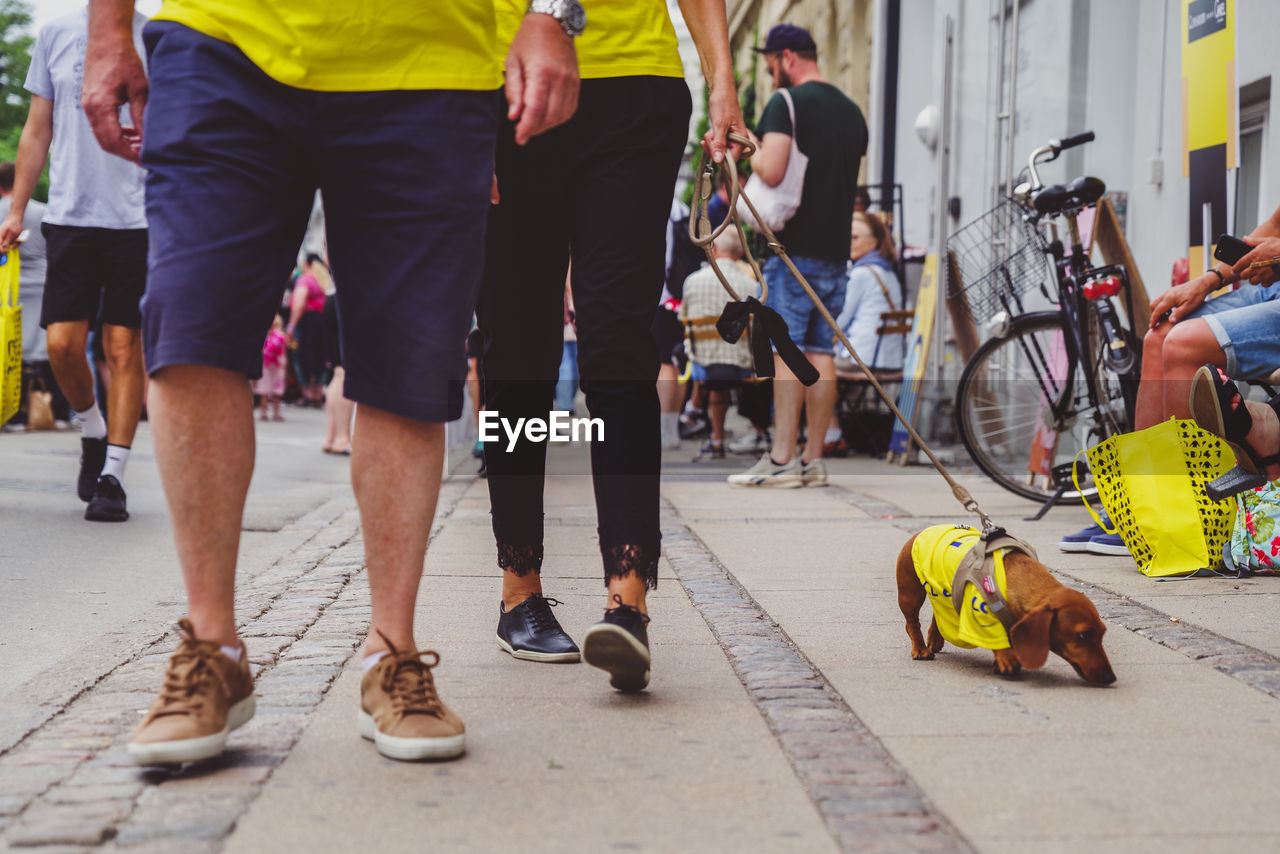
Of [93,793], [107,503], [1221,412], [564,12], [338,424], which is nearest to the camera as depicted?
[93,793]

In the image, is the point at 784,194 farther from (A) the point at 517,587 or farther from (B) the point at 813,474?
(A) the point at 517,587

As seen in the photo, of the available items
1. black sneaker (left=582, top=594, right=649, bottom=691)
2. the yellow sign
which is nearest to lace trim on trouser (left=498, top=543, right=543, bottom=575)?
black sneaker (left=582, top=594, right=649, bottom=691)

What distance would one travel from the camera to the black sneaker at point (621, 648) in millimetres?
2598

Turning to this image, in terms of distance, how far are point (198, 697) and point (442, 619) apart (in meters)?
1.26

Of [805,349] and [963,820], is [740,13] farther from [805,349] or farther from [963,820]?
[963,820]

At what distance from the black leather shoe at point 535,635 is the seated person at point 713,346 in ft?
19.8

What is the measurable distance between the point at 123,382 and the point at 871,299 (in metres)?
5.19

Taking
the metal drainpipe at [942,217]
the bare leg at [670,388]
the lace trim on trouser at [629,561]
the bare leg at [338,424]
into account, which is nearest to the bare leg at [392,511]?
the lace trim on trouser at [629,561]

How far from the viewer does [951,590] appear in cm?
289

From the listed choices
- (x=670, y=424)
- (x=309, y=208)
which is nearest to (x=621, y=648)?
(x=309, y=208)

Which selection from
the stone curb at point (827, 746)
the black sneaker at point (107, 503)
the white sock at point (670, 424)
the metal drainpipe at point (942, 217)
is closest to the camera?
the stone curb at point (827, 746)

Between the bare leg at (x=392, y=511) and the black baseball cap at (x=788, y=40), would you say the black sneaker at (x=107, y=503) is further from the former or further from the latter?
the black baseball cap at (x=788, y=40)

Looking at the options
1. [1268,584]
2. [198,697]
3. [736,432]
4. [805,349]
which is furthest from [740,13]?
[198,697]

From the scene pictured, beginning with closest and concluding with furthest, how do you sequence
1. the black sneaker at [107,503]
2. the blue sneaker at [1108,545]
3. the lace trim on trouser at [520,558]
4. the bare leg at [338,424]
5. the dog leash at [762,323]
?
the dog leash at [762,323]
the lace trim on trouser at [520,558]
the blue sneaker at [1108,545]
the black sneaker at [107,503]
the bare leg at [338,424]
